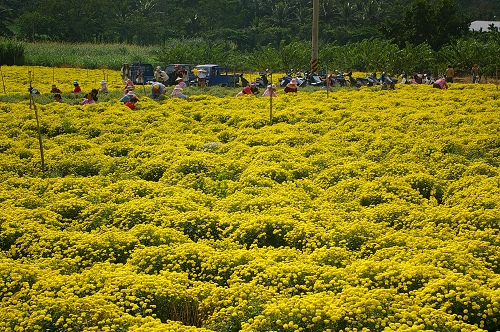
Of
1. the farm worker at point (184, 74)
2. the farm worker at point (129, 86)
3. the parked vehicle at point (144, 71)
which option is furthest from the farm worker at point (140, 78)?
the farm worker at point (129, 86)

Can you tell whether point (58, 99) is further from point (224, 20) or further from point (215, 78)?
point (224, 20)

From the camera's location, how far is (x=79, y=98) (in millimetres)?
26578

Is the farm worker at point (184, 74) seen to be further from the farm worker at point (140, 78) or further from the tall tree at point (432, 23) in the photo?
the tall tree at point (432, 23)

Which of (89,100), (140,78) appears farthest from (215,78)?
(89,100)

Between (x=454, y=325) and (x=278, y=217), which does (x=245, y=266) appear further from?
(x=454, y=325)

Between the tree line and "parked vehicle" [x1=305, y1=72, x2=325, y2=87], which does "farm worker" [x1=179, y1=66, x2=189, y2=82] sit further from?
the tree line

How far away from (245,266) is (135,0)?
7734 centimetres

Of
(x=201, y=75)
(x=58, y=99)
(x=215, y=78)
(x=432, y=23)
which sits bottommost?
(x=58, y=99)

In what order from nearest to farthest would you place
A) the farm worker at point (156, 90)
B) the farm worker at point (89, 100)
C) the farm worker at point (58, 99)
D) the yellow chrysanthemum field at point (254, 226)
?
1. the yellow chrysanthemum field at point (254, 226)
2. the farm worker at point (89, 100)
3. the farm worker at point (58, 99)
4. the farm worker at point (156, 90)

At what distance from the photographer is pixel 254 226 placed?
10.0 metres

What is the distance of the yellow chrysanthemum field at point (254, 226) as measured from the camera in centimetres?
721

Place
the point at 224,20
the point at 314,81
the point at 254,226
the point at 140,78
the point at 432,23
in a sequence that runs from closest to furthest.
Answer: the point at 254,226 < the point at 314,81 < the point at 140,78 < the point at 432,23 < the point at 224,20

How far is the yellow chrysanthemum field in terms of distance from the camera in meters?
7.21

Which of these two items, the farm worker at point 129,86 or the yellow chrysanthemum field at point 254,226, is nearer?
the yellow chrysanthemum field at point 254,226
